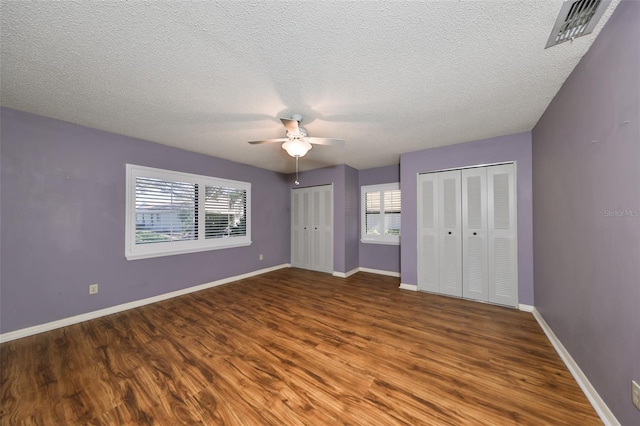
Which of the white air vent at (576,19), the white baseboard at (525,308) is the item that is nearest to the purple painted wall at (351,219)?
the white baseboard at (525,308)

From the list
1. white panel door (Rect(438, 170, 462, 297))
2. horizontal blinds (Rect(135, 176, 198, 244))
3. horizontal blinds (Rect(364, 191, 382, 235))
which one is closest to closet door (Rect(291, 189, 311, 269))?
horizontal blinds (Rect(364, 191, 382, 235))

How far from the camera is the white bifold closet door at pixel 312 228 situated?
4.89 metres

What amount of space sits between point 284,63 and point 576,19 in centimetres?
185

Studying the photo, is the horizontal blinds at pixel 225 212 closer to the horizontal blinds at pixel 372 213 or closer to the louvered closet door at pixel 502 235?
the horizontal blinds at pixel 372 213

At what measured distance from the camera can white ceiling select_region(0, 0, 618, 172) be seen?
124cm

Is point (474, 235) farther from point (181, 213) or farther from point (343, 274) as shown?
point (181, 213)

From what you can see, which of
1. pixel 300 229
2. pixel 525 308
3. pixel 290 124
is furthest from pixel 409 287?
pixel 290 124

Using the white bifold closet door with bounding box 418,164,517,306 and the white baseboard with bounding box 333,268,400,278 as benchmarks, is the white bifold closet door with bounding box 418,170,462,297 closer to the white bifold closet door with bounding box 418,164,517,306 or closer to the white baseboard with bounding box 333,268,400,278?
the white bifold closet door with bounding box 418,164,517,306

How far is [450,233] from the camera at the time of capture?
3.44 metres

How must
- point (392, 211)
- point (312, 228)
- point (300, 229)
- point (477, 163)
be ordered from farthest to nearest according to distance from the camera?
point (300, 229), point (312, 228), point (392, 211), point (477, 163)

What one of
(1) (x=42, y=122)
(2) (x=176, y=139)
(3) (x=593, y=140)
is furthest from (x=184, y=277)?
(3) (x=593, y=140)

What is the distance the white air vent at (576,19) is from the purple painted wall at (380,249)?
10.5ft

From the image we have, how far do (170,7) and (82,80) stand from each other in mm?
1359

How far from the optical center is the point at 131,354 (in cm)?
201
